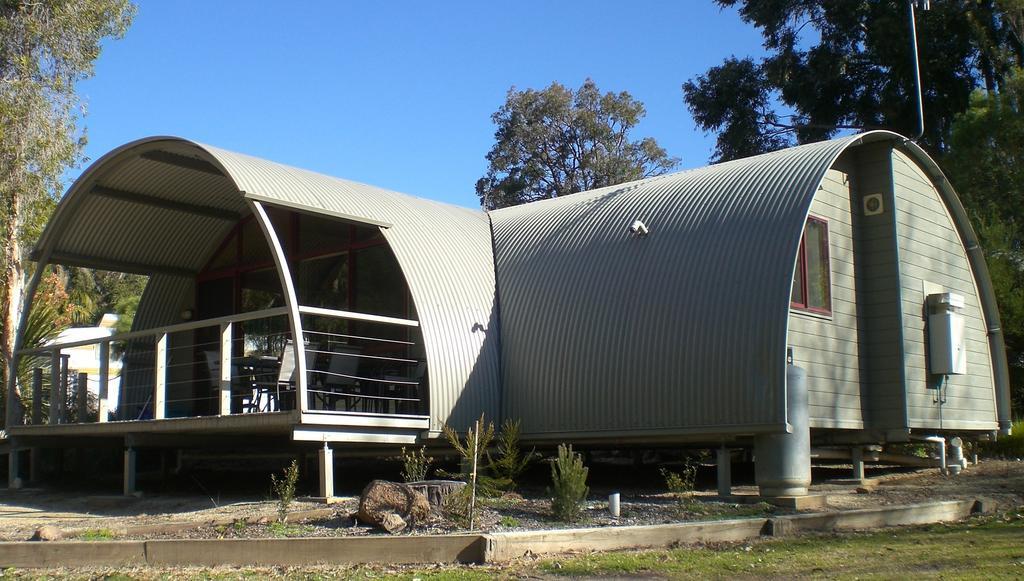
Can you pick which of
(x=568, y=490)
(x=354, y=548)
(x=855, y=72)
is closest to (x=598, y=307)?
(x=568, y=490)

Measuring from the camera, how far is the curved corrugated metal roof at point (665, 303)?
12648 millimetres

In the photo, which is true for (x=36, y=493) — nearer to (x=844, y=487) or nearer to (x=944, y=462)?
(x=844, y=487)

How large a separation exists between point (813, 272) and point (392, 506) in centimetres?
678

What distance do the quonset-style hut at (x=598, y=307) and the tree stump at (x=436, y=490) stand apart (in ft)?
8.65

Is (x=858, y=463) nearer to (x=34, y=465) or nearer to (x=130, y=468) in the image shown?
(x=130, y=468)

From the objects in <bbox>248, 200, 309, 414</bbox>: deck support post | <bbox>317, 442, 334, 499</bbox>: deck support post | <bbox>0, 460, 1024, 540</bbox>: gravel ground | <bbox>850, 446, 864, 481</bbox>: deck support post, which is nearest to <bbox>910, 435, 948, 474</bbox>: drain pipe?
<bbox>0, 460, 1024, 540</bbox>: gravel ground

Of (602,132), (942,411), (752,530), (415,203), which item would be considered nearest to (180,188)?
(415,203)

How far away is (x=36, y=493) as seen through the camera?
1594 centimetres

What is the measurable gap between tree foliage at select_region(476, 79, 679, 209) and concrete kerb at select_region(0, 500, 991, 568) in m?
34.2

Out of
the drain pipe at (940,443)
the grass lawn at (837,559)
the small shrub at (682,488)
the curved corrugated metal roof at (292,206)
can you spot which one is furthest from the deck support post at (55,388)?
the drain pipe at (940,443)

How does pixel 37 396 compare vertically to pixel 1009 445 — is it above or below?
above

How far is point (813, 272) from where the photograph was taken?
1388 centimetres

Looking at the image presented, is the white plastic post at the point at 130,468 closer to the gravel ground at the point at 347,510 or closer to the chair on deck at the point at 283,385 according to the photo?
the gravel ground at the point at 347,510

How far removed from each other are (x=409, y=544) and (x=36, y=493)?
9785 mm
